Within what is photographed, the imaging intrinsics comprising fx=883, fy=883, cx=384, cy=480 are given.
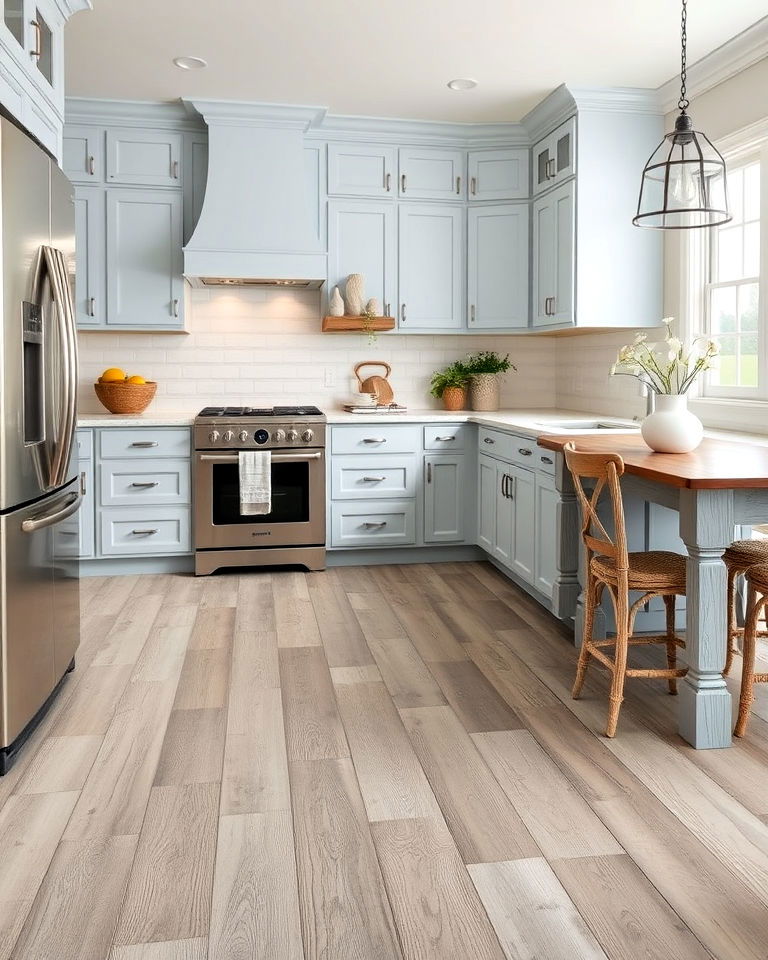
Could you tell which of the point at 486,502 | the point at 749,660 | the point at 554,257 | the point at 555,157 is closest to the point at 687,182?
the point at 749,660

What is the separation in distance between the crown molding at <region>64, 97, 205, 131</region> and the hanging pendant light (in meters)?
3.21

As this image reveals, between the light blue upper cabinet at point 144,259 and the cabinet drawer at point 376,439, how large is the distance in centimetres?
120

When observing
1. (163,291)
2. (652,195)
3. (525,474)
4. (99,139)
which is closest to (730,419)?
(525,474)

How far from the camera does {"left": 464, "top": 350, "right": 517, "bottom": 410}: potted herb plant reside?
5719 millimetres

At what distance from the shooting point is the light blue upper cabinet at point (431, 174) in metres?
5.42

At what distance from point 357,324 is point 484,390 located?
96 centimetres

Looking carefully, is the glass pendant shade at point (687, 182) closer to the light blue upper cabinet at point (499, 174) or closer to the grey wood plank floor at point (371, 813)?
the grey wood plank floor at point (371, 813)

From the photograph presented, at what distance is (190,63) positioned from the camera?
14.4 ft

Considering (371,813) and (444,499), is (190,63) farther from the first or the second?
(371,813)

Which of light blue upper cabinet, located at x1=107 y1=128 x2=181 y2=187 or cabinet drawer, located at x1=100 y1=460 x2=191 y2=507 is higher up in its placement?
light blue upper cabinet, located at x1=107 y1=128 x2=181 y2=187

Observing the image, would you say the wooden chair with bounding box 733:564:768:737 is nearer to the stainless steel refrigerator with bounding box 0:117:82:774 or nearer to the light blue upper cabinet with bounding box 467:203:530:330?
the stainless steel refrigerator with bounding box 0:117:82:774

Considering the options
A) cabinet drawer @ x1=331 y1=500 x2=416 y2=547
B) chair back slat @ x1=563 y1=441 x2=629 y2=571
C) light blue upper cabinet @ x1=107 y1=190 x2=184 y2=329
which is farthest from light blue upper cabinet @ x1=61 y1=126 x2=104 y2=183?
chair back slat @ x1=563 y1=441 x2=629 y2=571

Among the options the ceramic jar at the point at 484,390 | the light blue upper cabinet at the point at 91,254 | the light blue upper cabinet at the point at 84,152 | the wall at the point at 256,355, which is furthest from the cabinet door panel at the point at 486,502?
the light blue upper cabinet at the point at 84,152

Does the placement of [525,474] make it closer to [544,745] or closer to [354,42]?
[544,745]
